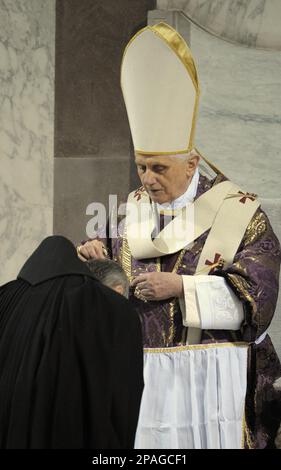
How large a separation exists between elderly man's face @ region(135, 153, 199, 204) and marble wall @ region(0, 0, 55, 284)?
1.25m

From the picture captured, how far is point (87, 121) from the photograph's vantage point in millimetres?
5660

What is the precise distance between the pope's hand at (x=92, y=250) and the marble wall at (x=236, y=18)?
5.46 ft

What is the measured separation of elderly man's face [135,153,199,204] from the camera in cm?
439

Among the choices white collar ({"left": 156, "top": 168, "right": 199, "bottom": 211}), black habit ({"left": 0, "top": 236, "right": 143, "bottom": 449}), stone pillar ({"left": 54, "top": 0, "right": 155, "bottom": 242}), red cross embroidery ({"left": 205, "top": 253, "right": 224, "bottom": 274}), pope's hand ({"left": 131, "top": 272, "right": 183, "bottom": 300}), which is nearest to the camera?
black habit ({"left": 0, "top": 236, "right": 143, "bottom": 449})

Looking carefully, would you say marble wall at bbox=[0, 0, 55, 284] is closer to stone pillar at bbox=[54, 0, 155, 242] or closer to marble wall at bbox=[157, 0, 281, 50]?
stone pillar at bbox=[54, 0, 155, 242]

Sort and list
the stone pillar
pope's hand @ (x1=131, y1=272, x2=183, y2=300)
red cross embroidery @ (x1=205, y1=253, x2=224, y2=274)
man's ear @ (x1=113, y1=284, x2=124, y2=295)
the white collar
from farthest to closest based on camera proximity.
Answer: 1. the stone pillar
2. the white collar
3. red cross embroidery @ (x1=205, y1=253, x2=224, y2=274)
4. pope's hand @ (x1=131, y1=272, x2=183, y2=300)
5. man's ear @ (x1=113, y1=284, x2=124, y2=295)

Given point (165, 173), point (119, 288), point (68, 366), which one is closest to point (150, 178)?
point (165, 173)

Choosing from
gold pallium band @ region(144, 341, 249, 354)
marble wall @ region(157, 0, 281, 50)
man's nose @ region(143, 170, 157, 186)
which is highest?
marble wall @ region(157, 0, 281, 50)

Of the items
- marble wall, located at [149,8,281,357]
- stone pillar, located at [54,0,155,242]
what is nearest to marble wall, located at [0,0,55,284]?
stone pillar, located at [54,0,155,242]

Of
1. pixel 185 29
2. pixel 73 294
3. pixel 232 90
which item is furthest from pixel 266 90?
pixel 73 294

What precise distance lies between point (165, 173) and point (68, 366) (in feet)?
5.59

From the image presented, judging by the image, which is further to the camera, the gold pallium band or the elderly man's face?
the elderly man's face

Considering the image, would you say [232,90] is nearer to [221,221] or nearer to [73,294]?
[221,221]
